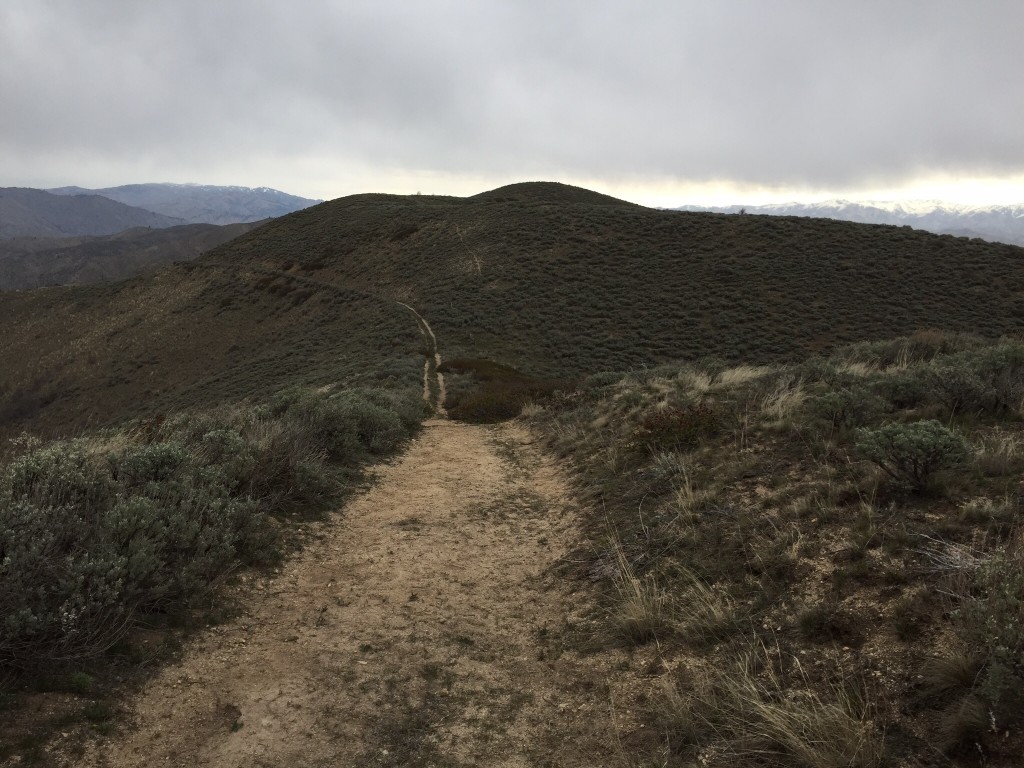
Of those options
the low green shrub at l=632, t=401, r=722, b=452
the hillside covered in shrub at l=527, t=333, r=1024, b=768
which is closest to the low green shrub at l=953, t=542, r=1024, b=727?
the hillside covered in shrub at l=527, t=333, r=1024, b=768

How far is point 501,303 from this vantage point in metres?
34.5

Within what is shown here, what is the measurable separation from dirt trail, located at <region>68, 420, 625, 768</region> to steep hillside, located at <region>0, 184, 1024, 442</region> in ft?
44.1

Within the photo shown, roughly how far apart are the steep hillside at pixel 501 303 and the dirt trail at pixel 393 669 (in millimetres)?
13442

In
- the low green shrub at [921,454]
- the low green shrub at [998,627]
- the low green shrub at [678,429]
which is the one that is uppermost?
the low green shrub at [921,454]

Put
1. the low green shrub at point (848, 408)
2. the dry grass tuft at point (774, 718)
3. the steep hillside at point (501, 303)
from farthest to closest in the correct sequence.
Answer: the steep hillside at point (501, 303) → the low green shrub at point (848, 408) → the dry grass tuft at point (774, 718)

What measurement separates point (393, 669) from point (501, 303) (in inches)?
1239

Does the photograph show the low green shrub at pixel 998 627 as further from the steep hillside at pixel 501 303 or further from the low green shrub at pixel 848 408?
the steep hillside at pixel 501 303

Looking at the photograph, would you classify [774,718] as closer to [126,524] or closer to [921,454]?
[921,454]

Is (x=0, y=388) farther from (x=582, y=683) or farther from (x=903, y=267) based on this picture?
(x=903, y=267)

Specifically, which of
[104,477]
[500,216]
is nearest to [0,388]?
[500,216]

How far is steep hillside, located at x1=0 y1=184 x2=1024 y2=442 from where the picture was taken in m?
28.3

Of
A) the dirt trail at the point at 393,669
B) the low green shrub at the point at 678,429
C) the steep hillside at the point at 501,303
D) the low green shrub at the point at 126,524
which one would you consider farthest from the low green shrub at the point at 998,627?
the steep hillside at the point at 501,303

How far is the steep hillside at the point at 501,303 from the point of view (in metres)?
28.3

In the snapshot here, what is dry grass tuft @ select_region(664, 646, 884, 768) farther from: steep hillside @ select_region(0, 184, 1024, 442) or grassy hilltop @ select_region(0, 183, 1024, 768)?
steep hillside @ select_region(0, 184, 1024, 442)
